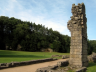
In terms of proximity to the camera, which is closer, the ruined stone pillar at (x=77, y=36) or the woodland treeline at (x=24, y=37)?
the ruined stone pillar at (x=77, y=36)

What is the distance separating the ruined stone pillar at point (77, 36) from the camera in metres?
11.3

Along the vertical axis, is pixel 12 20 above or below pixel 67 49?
above

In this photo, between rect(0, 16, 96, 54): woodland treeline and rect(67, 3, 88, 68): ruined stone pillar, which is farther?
rect(0, 16, 96, 54): woodland treeline

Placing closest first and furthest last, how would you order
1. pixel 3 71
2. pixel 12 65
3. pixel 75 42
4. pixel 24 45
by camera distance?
1. pixel 3 71
2. pixel 12 65
3. pixel 75 42
4. pixel 24 45

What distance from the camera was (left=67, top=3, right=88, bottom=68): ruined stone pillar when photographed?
1128 centimetres

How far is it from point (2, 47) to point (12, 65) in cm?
3739

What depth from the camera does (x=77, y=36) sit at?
11594 mm

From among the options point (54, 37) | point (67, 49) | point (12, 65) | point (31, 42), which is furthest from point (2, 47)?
point (12, 65)

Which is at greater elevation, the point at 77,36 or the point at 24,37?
the point at 24,37

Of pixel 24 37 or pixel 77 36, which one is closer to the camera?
pixel 77 36

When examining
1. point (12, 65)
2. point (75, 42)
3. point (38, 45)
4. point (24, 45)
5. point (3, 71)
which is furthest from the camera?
point (38, 45)

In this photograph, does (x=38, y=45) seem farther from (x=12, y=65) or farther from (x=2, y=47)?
(x=12, y=65)

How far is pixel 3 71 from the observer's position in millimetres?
8586

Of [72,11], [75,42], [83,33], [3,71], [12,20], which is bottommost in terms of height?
[3,71]
